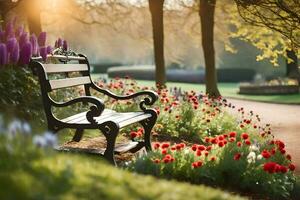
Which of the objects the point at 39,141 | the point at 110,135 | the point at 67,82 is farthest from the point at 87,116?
the point at 39,141

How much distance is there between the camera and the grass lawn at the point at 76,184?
8.64 ft

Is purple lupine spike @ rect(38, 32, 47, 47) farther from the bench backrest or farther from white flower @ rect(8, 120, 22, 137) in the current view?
white flower @ rect(8, 120, 22, 137)

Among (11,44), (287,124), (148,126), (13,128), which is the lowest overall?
(287,124)

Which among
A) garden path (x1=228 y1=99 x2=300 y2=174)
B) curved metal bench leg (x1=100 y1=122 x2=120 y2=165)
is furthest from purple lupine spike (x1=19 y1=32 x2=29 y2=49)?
garden path (x1=228 y1=99 x2=300 y2=174)

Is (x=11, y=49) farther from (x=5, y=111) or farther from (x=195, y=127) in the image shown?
(x=195, y=127)

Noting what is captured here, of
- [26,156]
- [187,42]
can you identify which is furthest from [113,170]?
[187,42]

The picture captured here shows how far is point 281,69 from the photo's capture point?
50906 millimetres

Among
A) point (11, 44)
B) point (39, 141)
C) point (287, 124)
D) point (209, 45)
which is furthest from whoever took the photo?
point (209, 45)

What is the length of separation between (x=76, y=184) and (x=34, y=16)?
48.6ft

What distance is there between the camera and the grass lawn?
2.63 m

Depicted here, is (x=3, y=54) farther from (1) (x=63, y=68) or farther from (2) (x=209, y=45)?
(2) (x=209, y=45)

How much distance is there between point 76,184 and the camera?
111 inches

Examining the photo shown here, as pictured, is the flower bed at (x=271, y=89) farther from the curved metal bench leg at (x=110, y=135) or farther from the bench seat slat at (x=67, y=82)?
the curved metal bench leg at (x=110, y=135)

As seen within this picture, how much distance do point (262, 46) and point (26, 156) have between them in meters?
16.4
